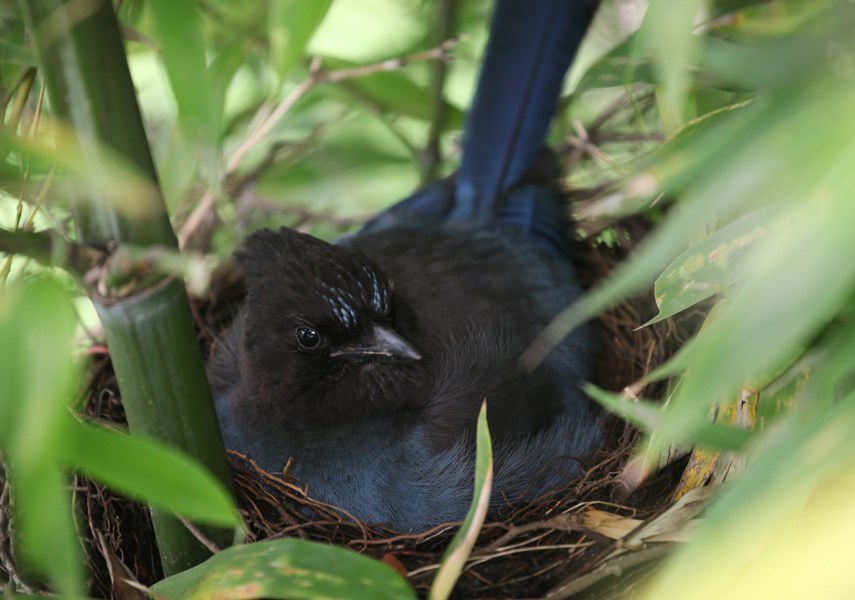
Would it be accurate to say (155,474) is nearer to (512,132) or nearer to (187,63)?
(187,63)

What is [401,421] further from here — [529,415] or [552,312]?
[552,312]

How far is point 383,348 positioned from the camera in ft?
6.45

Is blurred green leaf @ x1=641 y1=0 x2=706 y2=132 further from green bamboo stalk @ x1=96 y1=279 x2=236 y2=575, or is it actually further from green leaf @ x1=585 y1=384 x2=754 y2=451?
green bamboo stalk @ x1=96 y1=279 x2=236 y2=575

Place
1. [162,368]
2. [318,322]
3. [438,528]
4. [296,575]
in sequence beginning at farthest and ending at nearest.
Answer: [318,322], [438,528], [162,368], [296,575]

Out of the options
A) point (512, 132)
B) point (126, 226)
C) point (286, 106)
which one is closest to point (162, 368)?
point (126, 226)

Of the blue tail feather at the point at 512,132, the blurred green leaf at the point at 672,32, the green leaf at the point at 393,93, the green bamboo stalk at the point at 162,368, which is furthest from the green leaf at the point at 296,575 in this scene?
the green leaf at the point at 393,93

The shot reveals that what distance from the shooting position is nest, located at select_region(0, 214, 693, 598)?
157cm

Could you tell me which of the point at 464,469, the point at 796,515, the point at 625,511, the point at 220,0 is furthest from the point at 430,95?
the point at 796,515

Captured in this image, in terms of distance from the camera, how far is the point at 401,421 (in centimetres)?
204

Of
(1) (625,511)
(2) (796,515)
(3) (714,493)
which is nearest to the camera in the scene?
(2) (796,515)

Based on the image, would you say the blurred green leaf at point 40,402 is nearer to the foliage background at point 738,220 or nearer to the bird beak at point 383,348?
the foliage background at point 738,220

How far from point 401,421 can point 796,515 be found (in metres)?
1.04

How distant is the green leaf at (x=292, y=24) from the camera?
4.79ft

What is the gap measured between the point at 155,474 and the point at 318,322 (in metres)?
0.90
